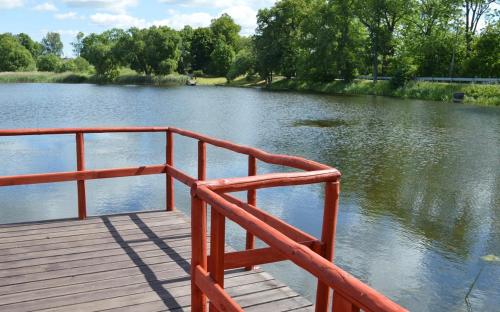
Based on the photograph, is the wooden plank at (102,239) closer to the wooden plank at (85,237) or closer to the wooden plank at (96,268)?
the wooden plank at (85,237)

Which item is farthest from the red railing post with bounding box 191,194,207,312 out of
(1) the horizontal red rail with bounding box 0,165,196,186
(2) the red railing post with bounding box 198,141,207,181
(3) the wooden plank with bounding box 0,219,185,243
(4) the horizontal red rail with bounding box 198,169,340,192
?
(3) the wooden plank with bounding box 0,219,185,243

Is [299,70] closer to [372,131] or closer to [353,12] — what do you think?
[353,12]

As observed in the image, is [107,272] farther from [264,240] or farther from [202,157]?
[264,240]

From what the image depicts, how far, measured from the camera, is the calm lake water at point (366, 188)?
8062 millimetres

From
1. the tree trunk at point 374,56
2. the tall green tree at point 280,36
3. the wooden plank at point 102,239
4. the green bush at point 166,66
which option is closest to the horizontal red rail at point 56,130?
the wooden plank at point 102,239

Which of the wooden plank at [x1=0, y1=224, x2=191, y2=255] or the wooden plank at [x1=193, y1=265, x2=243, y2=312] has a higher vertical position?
the wooden plank at [x1=193, y1=265, x2=243, y2=312]

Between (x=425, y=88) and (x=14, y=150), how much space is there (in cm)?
4064

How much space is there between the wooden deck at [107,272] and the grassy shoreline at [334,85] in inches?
1647

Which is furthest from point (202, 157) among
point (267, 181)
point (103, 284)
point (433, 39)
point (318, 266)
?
point (433, 39)

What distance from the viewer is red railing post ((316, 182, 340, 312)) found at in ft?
10.8

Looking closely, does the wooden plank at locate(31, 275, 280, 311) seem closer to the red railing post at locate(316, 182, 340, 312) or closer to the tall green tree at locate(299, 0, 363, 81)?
the red railing post at locate(316, 182, 340, 312)

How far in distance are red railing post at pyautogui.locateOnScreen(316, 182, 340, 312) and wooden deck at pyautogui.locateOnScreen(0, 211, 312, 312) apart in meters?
0.67

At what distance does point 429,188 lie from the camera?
13586mm

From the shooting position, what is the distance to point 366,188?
526 inches
